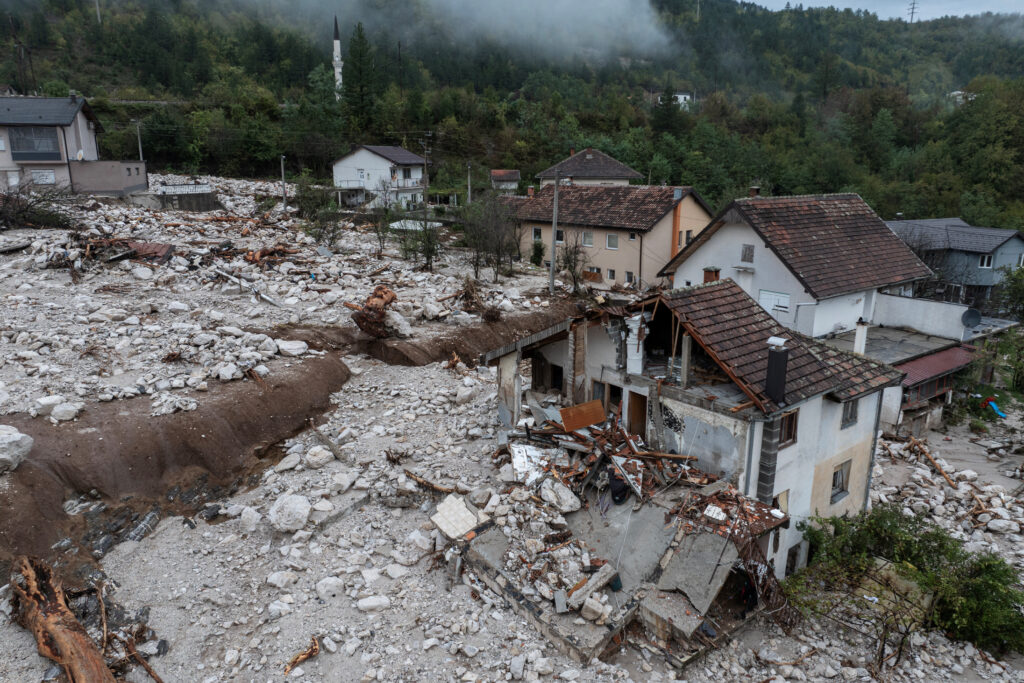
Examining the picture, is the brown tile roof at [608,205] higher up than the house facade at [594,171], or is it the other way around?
the house facade at [594,171]

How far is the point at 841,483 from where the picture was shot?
13.0 metres

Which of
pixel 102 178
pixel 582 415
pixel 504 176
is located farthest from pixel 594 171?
pixel 582 415

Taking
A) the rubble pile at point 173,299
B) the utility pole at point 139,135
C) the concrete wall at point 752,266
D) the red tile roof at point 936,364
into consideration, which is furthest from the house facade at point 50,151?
the red tile roof at point 936,364

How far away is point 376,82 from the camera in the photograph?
6328 cm

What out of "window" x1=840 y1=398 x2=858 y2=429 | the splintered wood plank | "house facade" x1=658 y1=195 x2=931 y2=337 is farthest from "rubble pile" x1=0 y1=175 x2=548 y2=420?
"window" x1=840 y1=398 x2=858 y2=429

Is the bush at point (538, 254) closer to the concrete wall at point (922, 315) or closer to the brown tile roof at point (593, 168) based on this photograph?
the brown tile roof at point (593, 168)

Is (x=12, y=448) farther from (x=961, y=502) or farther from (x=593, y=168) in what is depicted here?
(x=593, y=168)

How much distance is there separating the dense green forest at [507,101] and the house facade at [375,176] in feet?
17.5

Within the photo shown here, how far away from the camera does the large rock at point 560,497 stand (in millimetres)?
10773

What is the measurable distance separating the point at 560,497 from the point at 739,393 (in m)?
3.61

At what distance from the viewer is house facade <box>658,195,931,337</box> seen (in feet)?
68.0

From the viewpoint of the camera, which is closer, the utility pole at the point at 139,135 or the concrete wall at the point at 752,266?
the concrete wall at the point at 752,266

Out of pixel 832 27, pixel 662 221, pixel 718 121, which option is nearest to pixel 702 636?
pixel 662 221

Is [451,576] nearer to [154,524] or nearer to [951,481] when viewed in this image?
[154,524]
